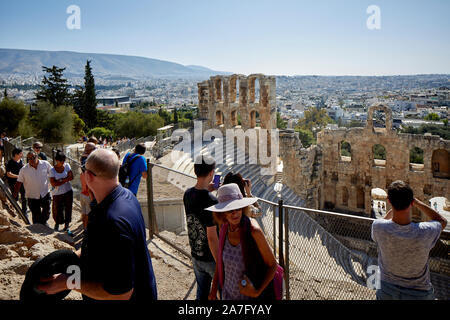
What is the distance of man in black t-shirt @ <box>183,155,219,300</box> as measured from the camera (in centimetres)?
381

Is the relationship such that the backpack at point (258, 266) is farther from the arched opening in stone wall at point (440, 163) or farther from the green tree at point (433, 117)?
the green tree at point (433, 117)

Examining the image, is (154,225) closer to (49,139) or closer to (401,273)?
(401,273)

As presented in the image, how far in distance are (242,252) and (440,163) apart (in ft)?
74.6

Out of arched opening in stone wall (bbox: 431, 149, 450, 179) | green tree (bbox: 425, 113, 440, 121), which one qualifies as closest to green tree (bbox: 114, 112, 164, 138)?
arched opening in stone wall (bbox: 431, 149, 450, 179)

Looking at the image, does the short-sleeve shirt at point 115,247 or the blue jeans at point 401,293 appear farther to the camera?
the blue jeans at point 401,293

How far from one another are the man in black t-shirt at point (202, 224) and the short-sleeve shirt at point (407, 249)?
66.2 inches

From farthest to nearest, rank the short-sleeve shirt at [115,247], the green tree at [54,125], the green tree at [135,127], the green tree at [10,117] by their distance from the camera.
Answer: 1. the green tree at [135,127]
2. the green tree at [54,125]
3. the green tree at [10,117]
4. the short-sleeve shirt at [115,247]

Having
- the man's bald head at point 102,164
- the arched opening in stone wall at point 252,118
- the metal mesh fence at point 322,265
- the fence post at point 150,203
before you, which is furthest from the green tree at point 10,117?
the man's bald head at point 102,164

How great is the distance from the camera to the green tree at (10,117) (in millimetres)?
30609

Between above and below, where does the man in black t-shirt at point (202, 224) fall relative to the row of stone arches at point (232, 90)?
below

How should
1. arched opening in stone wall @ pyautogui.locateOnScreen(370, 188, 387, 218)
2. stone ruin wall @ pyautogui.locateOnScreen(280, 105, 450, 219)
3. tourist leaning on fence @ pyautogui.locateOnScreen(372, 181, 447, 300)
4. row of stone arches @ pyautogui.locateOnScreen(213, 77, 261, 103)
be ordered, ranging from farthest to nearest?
arched opening in stone wall @ pyautogui.locateOnScreen(370, 188, 387, 218) < row of stone arches @ pyautogui.locateOnScreen(213, 77, 261, 103) < stone ruin wall @ pyautogui.locateOnScreen(280, 105, 450, 219) < tourist leaning on fence @ pyautogui.locateOnScreen(372, 181, 447, 300)

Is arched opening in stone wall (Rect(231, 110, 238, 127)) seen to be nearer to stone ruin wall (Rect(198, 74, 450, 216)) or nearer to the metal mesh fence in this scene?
stone ruin wall (Rect(198, 74, 450, 216))

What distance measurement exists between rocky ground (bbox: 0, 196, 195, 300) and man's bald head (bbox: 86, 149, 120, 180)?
2.28 meters

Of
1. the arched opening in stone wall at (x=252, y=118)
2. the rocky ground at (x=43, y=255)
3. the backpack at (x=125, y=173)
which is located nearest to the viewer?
the rocky ground at (x=43, y=255)
